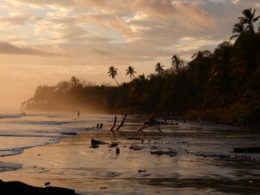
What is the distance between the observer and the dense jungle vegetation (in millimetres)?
73188

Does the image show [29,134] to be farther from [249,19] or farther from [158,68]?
[158,68]

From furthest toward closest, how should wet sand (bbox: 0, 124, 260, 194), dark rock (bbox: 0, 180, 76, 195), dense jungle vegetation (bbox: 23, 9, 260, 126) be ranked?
dense jungle vegetation (bbox: 23, 9, 260, 126) → wet sand (bbox: 0, 124, 260, 194) → dark rock (bbox: 0, 180, 76, 195)

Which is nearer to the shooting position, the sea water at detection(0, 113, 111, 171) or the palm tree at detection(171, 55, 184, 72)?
the sea water at detection(0, 113, 111, 171)

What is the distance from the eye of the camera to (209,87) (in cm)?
9425

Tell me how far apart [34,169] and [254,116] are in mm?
50066

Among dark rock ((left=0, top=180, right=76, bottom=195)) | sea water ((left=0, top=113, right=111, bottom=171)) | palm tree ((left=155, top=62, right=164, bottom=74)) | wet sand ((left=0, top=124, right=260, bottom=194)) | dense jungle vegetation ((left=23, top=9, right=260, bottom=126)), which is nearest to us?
dark rock ((left=0, top=180, right=76, bottom=195))

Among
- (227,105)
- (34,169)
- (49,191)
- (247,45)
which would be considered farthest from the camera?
(227,105)

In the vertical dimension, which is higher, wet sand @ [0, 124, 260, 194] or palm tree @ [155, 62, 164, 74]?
palm tree @ [155, 62, 164, 74]

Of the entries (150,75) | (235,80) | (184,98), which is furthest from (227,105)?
(150,75)

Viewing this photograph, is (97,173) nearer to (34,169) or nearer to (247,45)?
(34,169)

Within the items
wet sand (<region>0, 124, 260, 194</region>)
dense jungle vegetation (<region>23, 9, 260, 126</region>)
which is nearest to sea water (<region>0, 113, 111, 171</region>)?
wet sand (<region>0, 124, 260, 194</region>)

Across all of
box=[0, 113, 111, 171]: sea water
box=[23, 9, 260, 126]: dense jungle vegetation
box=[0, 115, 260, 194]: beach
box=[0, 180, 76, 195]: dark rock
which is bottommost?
box=[0, 113, 111, 171]: sea water

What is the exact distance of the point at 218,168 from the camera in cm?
1906

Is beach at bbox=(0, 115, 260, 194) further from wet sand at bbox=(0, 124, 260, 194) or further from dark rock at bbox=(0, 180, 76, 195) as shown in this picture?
dark rock at bbox=(0, 180, 76, 195)
